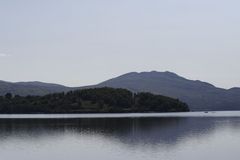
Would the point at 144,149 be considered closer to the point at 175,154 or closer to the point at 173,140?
the point at 175,154

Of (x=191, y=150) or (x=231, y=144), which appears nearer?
(x=191, y=150)

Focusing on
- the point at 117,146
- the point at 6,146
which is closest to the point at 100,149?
the point at 117,146

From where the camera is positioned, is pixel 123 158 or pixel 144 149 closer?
pixel 123 158

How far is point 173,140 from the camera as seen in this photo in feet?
267

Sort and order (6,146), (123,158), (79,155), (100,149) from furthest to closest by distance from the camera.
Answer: (6,146) → (100,149) → (79,155) → (123,158)

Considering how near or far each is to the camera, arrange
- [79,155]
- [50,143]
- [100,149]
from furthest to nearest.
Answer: [50,143], [100,149], [79,155]

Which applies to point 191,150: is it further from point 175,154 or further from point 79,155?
point 79,155

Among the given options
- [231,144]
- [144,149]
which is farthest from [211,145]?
[144,149]

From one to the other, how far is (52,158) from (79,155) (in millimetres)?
4380

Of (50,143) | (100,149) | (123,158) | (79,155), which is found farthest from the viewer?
(50,143)

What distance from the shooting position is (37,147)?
7588 centimetres

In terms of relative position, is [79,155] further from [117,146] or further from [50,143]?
[50,143]

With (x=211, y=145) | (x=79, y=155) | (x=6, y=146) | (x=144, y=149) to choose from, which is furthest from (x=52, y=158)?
(x=211, y=145)

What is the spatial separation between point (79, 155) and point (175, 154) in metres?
12.6
